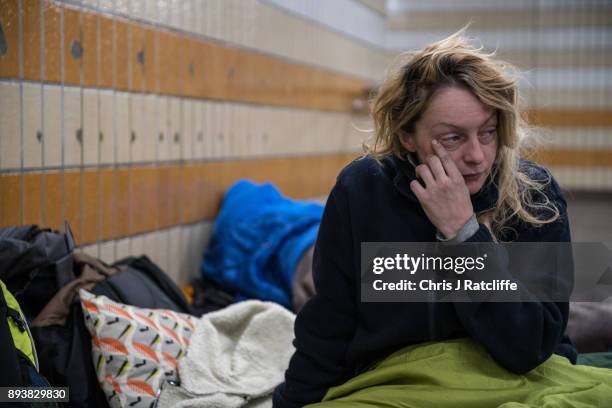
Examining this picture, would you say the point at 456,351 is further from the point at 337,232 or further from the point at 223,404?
the point at 223,404

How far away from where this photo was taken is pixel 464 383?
1974 millimetres

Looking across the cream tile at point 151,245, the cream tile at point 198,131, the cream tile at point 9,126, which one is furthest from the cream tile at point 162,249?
the cream tile at point 9,126

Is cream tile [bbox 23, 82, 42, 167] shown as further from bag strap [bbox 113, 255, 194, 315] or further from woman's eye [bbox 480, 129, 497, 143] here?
woman's eye [bbox 480, 129, 497, 143]

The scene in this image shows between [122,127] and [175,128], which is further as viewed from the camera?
[175,128]

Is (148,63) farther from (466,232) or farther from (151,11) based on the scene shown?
(466,232)

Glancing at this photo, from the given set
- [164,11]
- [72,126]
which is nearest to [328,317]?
[72,126]

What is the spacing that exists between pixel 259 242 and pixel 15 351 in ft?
7.06

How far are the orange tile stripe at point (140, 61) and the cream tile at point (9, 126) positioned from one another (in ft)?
0.19

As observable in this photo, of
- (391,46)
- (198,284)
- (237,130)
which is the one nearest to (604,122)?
(391,46)

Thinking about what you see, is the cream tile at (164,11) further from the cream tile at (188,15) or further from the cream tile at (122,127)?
the cream tile at (122,127)

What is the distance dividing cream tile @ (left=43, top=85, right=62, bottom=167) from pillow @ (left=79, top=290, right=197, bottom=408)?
60 cm

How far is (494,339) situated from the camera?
1.94 meters

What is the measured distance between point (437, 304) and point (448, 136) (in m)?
0.42

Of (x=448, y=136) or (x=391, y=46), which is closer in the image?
(x=448, y=136)
